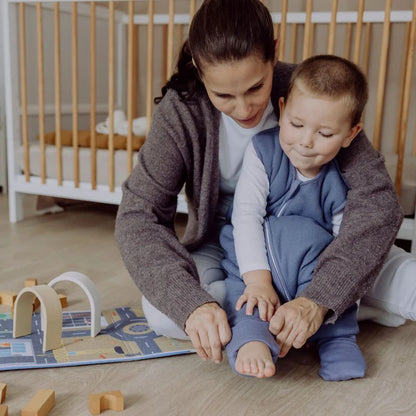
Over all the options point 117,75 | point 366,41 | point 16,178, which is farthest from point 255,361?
point 117,75

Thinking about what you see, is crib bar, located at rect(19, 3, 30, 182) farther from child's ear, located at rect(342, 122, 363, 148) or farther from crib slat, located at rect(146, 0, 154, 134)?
child's ear, located at rect(342, 122, 363, 148)

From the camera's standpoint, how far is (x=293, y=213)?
42.6 inches

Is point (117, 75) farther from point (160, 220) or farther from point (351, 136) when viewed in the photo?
point (351, 136)

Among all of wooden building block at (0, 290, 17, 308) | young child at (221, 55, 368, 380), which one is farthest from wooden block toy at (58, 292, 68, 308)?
young child at (221, 55, 368, 380)

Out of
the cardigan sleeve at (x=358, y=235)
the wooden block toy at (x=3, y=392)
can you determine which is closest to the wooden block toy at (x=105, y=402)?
the wooden block toy at (x=3, y=392)

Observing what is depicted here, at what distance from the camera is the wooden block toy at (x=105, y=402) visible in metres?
0.83

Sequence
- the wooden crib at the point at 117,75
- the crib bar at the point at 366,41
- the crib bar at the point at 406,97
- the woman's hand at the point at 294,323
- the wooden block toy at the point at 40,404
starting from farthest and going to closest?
the crib bar at the point at 366,41 → the wooden crib at the point at 117,75 → the crib bar at the point at 406,97 → the woman's hand at the point at 294,323 → the wooden block toy at the point at 40,404

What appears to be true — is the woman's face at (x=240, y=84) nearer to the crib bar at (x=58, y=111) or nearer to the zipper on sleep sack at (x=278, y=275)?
the zipper on sleep sack at (x=278, y=275)

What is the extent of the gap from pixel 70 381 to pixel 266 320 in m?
0.34

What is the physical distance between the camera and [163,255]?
3.27 ft

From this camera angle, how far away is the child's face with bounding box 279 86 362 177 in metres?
0.94

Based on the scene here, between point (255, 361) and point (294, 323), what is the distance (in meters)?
0.10

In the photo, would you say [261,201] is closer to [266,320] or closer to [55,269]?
[266,320]

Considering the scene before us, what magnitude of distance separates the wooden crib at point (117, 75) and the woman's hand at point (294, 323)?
783 mm
